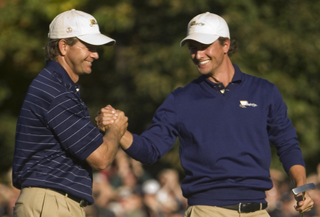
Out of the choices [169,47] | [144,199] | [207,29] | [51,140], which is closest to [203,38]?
[207,29]

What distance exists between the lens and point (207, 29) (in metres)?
4.32

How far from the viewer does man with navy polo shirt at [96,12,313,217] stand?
12.6 feet

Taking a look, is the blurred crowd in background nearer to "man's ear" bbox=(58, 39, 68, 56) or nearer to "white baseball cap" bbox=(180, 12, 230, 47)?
"white baseball cap" bbox=(180, 12, 230, 47)

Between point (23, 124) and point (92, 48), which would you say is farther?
point (92, 48)

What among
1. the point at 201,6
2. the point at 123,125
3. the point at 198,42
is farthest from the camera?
the point at 201,6

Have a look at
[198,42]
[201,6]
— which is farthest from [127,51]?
[198,42]

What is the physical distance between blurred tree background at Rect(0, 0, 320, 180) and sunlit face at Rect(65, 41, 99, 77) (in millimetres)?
6737

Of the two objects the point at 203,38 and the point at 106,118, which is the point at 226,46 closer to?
the point at 203,38

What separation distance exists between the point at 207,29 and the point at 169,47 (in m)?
7.01

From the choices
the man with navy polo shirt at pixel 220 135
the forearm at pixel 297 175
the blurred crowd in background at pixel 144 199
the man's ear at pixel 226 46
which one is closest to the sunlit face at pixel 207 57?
the man with navy polo shirt at pixel 220 135

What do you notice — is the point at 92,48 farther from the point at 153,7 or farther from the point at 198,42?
the point at 153,7

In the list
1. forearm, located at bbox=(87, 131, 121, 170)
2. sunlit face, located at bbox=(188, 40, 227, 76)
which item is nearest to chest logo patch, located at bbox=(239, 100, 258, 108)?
sunlit face, located at bbox=(188, 40, 227, 76)

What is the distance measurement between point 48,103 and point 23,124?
222 millimetres

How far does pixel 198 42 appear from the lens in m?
4.32
